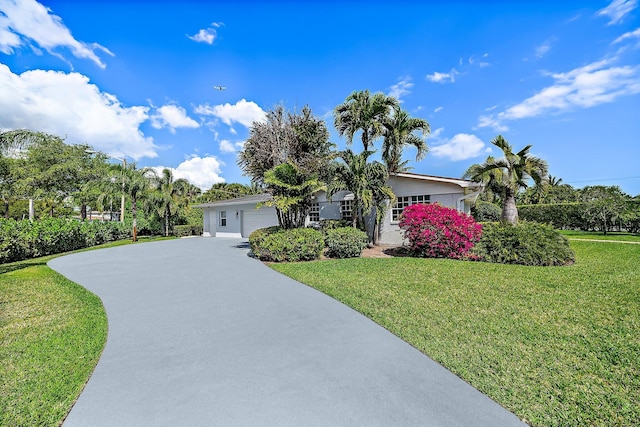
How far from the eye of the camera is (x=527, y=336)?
146 inches

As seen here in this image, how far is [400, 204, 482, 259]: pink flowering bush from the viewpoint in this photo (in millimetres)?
9484

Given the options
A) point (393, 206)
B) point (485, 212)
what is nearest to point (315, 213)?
point (393, 206)

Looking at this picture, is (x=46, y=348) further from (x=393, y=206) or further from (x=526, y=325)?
(x=393, y=206)

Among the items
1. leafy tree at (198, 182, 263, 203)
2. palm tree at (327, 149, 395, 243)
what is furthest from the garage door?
leafy tree at (198, 182, 263, 203)

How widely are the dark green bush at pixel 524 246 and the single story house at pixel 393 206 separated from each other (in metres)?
2.84

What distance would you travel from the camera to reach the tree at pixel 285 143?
40.5ft

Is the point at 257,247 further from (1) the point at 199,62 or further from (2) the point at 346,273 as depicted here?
(1) the point at 199,62

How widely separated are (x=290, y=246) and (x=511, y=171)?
35.2 feet

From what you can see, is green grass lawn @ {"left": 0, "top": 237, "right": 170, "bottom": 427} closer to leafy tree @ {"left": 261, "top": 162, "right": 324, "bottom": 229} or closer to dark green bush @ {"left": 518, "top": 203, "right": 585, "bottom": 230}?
leafy tree @ {"left": 261, "top": 162, "right": 324, "bottom": 229}

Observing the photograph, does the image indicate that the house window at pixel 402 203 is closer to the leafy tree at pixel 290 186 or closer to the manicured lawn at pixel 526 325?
the leafy tree at pixel 290 186

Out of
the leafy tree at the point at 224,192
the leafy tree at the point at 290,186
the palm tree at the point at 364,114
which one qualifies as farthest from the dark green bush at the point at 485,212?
the leafy tree at the point at 224,192

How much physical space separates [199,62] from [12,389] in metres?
13.1

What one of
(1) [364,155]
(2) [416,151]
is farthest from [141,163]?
(2) [416,151]

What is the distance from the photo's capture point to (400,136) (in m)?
12.4
